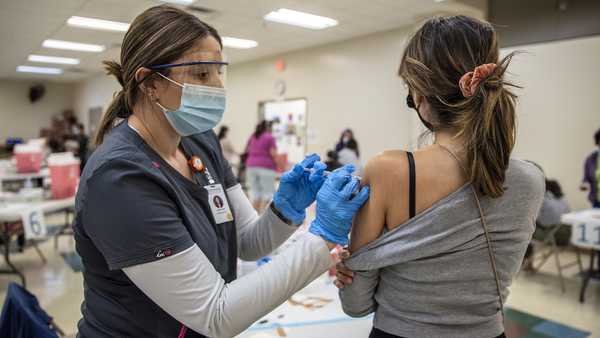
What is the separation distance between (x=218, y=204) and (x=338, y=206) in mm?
339

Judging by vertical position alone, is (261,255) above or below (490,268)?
below

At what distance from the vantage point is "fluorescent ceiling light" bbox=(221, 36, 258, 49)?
23.4 feet

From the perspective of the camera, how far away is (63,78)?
43.2ft

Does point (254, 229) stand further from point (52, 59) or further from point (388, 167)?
point (52, 59)

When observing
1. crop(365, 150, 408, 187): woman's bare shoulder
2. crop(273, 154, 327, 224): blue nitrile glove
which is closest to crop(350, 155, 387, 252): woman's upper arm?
crop(365, 150, 408, 187): woman's bare shoulder

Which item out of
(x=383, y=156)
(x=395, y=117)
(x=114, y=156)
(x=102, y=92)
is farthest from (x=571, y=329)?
(x=102, y=92)

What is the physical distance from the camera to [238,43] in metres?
7.45

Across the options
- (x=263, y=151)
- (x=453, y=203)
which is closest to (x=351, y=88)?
(x=263, y=151)

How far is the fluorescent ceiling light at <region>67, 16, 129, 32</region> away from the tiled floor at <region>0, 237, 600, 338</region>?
10.1ft

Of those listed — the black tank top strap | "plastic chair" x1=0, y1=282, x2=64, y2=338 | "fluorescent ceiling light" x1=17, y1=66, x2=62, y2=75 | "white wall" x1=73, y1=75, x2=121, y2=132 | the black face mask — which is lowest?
"plastic chair" x1=0, y1=282, x2=64, y2=338

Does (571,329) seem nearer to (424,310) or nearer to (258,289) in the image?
(424,310)

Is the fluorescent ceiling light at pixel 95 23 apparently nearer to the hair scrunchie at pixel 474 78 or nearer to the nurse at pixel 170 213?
the nurse at pixel 170 213

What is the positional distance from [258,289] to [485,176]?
1.61ft

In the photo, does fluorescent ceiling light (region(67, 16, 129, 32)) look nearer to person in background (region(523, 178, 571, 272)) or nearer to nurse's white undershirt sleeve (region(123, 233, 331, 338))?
person in background (region(523, 178, 571, 272))
